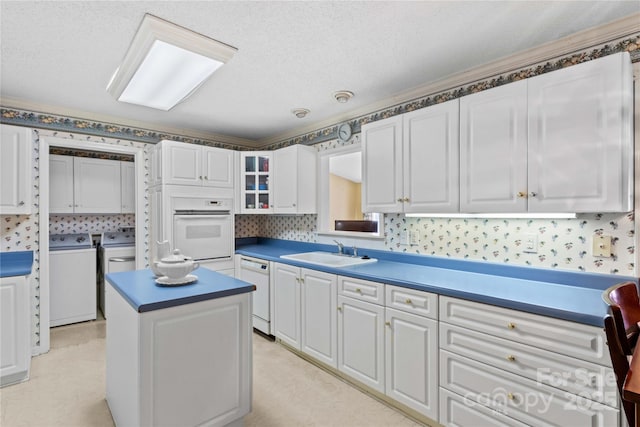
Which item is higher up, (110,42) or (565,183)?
(110,42)

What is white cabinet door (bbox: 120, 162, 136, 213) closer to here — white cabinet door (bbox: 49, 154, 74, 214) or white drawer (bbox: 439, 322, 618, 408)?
white cabinet door (bbox: 49, 154, 74, 214)

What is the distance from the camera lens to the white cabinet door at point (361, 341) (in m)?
2.15

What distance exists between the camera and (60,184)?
11.9ft

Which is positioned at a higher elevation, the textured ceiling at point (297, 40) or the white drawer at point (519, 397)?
the textured ceiling at point (297, 40)

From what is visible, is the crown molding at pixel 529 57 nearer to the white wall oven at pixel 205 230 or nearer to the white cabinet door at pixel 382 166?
the white cabinet door at pixel 382 166

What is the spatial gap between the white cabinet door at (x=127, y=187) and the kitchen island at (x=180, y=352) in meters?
2.44

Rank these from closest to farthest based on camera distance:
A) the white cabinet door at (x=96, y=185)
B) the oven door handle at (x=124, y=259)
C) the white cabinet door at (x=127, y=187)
Result: the white cabinet door at (x=96, y=185)
the oven door handle at (x=124, y=259)
the white cabinet door at (x=127, y=187)

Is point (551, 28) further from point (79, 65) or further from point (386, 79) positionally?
point (79, 65)

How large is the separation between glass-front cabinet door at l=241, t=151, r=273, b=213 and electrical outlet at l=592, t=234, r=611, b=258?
115 inches

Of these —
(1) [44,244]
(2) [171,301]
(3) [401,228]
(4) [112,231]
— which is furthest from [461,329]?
(4) [112,231]

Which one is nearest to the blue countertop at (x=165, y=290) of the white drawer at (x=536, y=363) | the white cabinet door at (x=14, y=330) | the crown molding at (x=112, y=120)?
the white cabinet door at (x=14, y=330)

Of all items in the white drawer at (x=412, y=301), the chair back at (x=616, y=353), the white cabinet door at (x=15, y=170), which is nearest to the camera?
the chair back at (x=616, y=353)

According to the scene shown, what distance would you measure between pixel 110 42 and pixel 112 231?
9.66 ft

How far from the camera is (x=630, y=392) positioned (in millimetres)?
672
